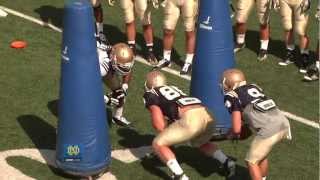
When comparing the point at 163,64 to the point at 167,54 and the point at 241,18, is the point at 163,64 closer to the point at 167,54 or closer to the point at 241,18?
the point at 167,54

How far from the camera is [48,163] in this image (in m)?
7.38

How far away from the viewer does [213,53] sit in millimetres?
7980

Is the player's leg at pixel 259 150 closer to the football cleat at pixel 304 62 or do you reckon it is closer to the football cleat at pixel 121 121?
the football cleat at pixel 121 121

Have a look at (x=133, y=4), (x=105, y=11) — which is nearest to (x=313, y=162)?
(x=133, y=4)

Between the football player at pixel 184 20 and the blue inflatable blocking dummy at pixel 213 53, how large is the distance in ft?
7.05

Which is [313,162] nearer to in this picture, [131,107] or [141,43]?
[131,107]

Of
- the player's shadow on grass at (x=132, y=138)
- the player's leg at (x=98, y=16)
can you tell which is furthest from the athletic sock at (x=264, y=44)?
the player's shadow on grass at (x=132, y=138)

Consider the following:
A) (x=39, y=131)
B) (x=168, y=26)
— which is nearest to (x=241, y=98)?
(x=39, y=131)

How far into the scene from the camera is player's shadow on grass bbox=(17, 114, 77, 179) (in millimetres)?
7862

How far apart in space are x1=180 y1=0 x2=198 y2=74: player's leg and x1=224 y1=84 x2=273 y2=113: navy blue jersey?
3.62 meters

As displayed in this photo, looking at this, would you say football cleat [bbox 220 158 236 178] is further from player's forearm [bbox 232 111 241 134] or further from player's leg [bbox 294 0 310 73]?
player's leg [bbox 294 0 310 73]

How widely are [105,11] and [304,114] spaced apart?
19.2ft

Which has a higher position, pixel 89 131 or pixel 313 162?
pixel 89 131

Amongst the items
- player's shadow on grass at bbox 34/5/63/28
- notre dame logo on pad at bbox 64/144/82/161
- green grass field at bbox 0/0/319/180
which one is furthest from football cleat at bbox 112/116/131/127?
player's shadow on grass at bbox 34/5/63/28
